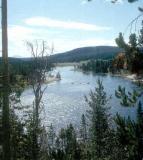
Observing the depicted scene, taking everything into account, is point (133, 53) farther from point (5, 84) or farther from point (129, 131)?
point (129, 131)

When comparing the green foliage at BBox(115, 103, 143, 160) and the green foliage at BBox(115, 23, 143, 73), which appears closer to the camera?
the green foliage at BBox(115, 23, 143, 73)

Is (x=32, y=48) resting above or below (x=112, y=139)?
above

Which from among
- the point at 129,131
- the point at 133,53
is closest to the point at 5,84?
the point at 133,53

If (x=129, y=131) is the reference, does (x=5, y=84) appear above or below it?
above

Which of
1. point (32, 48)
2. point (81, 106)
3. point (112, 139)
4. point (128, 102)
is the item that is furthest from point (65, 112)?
point (128, 102)

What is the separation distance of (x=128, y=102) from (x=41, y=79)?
14.9 meters

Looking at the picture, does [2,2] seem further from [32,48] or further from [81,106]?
[81,106]

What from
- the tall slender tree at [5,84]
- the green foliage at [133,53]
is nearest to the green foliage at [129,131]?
the green foliage at [133,53]

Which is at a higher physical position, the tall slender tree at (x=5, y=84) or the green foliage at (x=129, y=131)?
the tall slender tree at (x=5, y=84)

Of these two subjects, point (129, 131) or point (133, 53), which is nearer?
point (133, 53)

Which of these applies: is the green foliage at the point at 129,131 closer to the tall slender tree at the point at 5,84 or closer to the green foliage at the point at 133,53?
the green foliage at the point at 133,53

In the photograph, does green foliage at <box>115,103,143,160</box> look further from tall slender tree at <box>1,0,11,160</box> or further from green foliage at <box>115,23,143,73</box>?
tall slender tree at <box>1,0,11,160</box>

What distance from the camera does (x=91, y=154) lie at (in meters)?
59.8

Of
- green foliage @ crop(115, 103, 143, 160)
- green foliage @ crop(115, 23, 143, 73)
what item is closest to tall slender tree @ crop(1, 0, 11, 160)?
green foliage @ crop(115, 23, 143, 73)
